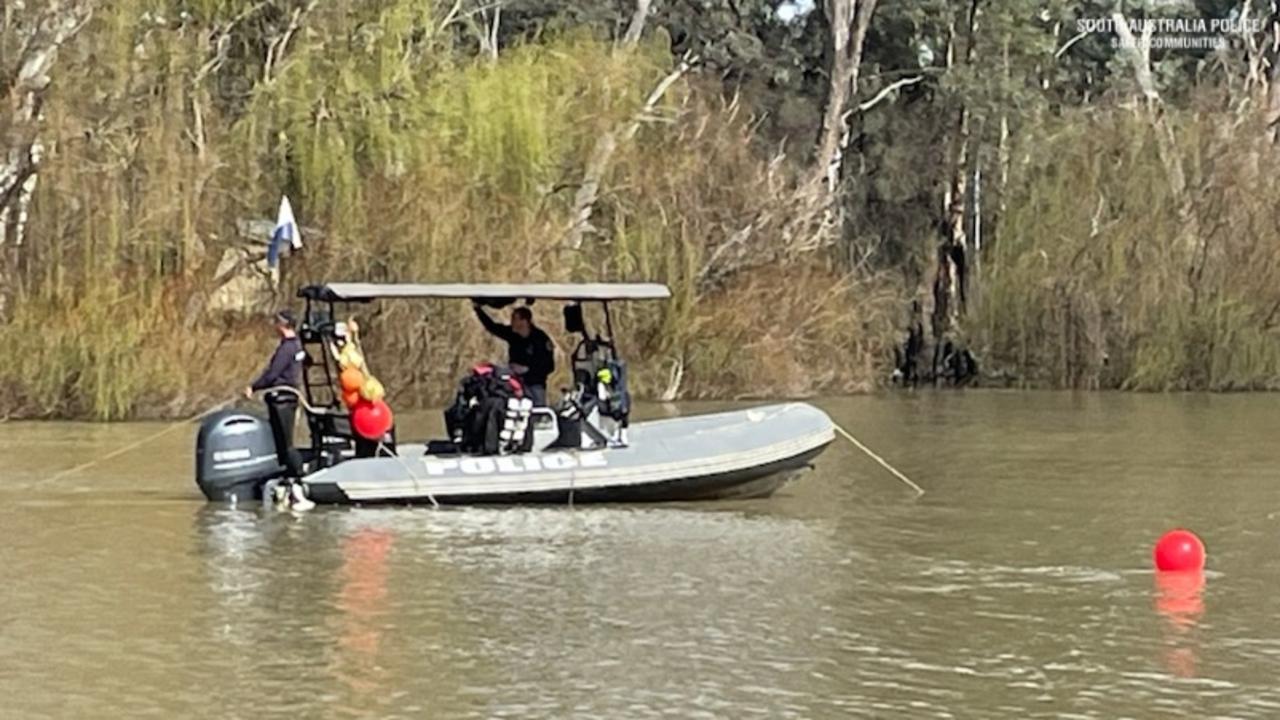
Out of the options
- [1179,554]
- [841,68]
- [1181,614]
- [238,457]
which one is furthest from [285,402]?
[841,68]

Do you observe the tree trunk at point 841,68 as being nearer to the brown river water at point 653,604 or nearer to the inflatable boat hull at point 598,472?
the brown river water at point 653,604

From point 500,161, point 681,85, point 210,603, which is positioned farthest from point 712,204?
point 210,603

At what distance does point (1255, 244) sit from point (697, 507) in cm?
2169

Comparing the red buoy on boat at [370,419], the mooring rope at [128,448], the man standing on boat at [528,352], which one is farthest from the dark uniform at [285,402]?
the mooring rope at [128,448]

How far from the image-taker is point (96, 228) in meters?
26.5

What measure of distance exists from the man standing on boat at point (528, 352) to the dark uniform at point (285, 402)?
68.2 inches

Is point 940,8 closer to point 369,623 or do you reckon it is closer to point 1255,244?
point 1255,244

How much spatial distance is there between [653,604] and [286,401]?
445 centimetres

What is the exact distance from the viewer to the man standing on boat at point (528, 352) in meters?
17.3

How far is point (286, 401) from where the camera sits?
15852mm

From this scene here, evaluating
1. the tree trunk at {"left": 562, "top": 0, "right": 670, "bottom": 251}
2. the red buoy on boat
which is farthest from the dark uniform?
the tree trunk at {"left": 562, "top": 0, "right": 670, "bottom": 251}

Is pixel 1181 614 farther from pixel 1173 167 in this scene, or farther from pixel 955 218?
pixel 955 218

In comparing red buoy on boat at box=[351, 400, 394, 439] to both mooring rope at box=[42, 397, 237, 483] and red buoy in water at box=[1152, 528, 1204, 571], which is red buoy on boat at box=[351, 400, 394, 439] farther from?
red buoy in water at box=[1152, 528, 1204, 571]

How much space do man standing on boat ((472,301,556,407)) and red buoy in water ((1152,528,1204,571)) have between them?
5364mm
